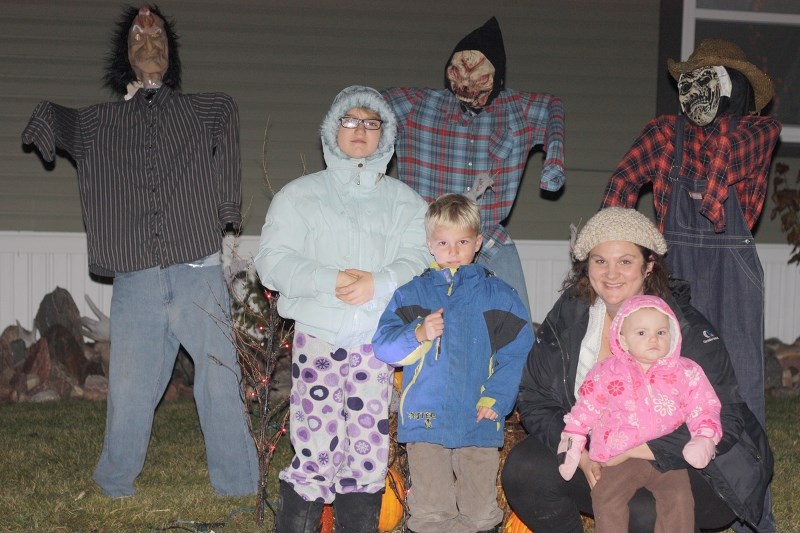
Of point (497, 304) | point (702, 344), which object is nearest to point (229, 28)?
point (497, 304)

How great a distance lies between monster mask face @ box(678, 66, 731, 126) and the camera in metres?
4.36

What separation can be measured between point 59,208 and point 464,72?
4.09 meters

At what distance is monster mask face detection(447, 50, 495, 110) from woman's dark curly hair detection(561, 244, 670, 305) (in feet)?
3.72

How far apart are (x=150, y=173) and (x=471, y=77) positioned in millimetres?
1605

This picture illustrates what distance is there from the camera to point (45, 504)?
4637 millimetres

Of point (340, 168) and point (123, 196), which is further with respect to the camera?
point (123, 196)

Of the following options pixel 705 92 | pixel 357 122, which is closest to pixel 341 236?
pixel 357 122

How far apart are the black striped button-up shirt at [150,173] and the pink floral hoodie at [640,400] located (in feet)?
6.46

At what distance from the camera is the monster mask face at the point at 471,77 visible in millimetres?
4551

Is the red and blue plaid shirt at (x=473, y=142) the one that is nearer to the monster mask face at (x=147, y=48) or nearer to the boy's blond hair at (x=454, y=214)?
the boy's blond hair at (x=454, y=214)

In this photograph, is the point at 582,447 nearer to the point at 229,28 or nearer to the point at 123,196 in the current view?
the point at 123,196

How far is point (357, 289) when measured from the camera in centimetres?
378

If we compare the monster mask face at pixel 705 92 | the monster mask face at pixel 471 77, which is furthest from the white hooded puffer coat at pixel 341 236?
the monster mask face at pixel 705 92

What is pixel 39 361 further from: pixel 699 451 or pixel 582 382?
pixel 699 451
